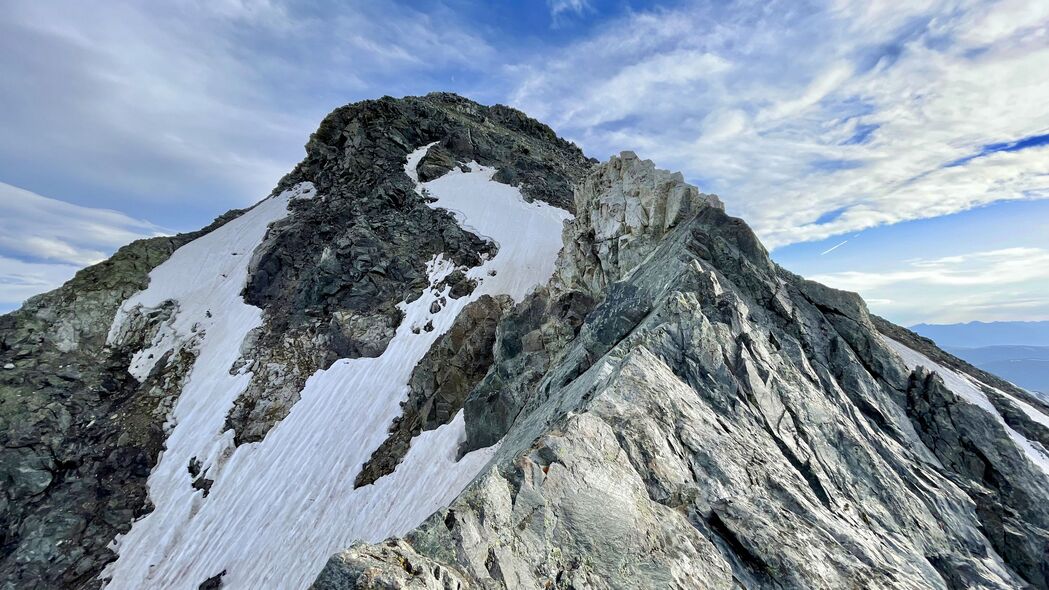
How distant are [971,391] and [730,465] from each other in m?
17.5

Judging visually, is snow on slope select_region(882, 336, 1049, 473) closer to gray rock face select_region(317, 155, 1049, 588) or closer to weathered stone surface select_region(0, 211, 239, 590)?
gray rock face select_region(317, 155, 1049, 588)

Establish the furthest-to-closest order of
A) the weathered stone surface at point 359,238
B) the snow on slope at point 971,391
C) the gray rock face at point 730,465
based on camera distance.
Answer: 1. the weathered stone surface at point 359,238
2. the snow on slope at point 971,391
3. the gray rock face at point 730,465

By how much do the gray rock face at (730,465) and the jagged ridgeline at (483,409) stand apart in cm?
6

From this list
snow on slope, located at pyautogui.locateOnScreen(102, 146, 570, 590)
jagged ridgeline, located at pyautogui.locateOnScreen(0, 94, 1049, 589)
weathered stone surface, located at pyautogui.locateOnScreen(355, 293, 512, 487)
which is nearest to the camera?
jagged ridgeline, located at pyautogui.locateOnScreen(0, 94, 1049, 589)

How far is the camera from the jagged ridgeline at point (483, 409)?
6418 millimetres

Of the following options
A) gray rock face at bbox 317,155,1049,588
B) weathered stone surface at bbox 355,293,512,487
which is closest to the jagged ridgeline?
gray rock face at bbox 317,155,1049,588

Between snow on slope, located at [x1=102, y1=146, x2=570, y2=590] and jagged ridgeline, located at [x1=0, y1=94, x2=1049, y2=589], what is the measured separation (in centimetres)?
15

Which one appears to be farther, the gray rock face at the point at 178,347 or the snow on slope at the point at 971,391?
the gray rock face at the point at 178,347

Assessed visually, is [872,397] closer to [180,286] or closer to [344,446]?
[344,446]

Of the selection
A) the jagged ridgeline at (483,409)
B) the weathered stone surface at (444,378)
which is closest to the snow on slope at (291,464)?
the jagged ridgeline at (483,409)

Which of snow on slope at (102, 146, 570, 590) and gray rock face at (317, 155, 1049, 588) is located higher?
gray rock face at (317, 155, 1049, 588)

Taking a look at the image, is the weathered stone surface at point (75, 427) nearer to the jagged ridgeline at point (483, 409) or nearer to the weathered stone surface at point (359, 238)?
the jagged ridgeline at point (483, 409)

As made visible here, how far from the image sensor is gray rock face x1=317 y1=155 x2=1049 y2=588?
573cm

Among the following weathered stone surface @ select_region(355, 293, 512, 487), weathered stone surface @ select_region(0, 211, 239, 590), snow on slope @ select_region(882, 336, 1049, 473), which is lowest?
weathered stone surface @ select_region(0, 211, 239, 590)
